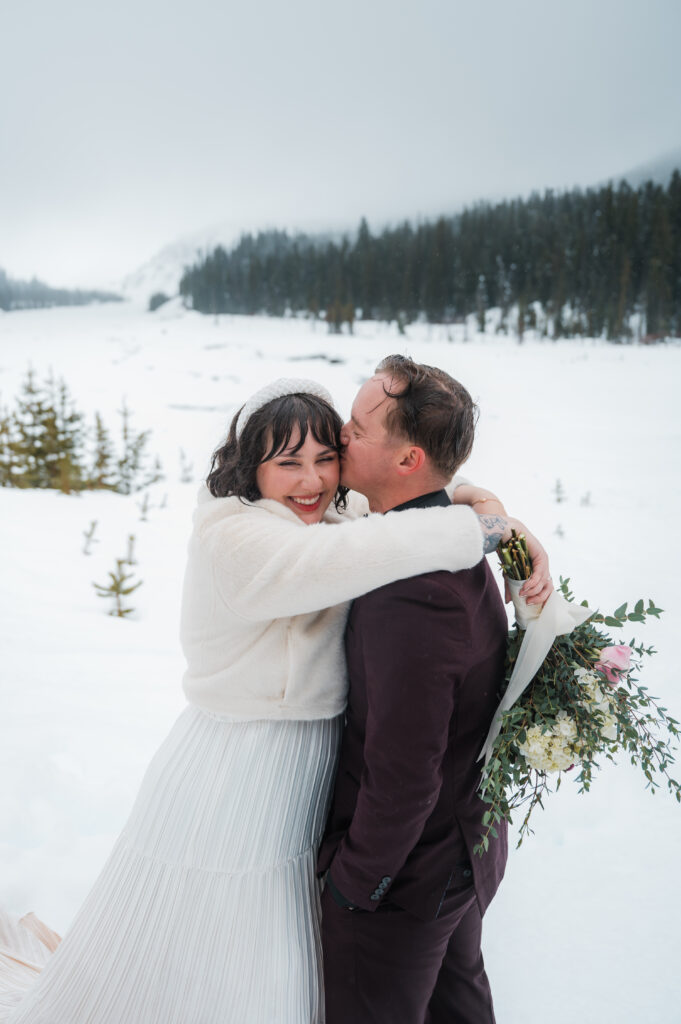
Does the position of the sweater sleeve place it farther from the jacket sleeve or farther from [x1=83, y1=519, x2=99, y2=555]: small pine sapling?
[x1=83, y1=519, x2=99, y2=555]: small pine sapling

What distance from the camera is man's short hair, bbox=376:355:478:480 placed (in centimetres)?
92

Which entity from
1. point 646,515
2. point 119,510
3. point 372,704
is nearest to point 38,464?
point 119,510

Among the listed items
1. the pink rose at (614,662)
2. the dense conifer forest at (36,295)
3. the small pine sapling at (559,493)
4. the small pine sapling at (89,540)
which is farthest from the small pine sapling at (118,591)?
the dense conifer forest at (36,295)

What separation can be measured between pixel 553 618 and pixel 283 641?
0.47 m

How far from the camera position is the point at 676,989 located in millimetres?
1550

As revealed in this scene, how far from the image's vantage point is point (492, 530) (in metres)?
0.98

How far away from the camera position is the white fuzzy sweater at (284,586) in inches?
32.1

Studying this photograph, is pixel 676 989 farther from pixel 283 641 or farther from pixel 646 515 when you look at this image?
pixel 646 515

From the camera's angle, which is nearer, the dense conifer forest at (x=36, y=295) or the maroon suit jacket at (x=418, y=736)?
the maroon suit jacket at (x=418, y=736)

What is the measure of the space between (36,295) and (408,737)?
7.90 m

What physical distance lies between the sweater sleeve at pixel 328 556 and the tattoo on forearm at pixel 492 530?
0.11 meters

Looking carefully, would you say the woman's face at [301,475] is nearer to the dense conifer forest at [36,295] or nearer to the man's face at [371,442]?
the man's face at [371,442]

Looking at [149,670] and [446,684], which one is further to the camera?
[149,670]

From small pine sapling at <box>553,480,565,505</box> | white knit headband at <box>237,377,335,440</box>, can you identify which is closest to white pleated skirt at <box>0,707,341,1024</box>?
white knit headband at <box>237,377,335,440</box>
